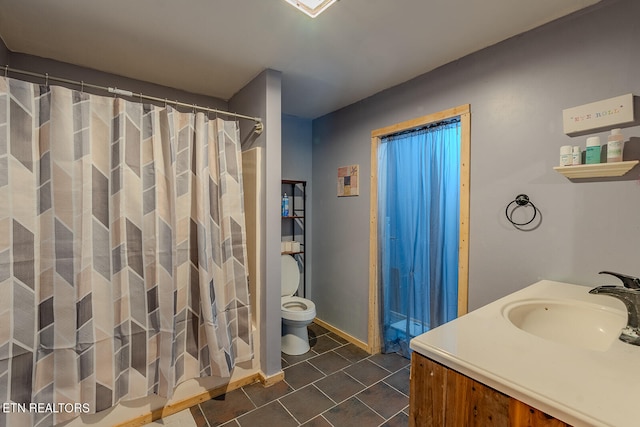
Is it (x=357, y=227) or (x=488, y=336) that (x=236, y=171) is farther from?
(x=488, y=336)

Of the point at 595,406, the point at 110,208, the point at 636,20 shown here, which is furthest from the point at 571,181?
the point at 110,208

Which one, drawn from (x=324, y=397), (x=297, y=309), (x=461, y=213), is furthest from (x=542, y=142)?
(x=297, y=309)

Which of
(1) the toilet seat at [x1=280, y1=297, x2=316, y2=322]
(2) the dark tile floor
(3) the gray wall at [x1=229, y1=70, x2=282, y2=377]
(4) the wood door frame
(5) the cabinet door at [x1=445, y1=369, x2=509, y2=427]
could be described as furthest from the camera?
(1) the toilet seat at [x1=280, y1=297, x2=316, y2=322]

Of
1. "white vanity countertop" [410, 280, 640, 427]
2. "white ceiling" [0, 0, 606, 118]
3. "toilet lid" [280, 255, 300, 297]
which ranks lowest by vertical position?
"toilet lid" [280, 255, 300, 297]

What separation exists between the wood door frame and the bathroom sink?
654mm

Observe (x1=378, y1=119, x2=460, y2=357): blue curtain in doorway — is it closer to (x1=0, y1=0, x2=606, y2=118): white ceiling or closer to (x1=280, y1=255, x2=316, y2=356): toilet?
(x1=0, y1=0, x2=606, y2=118): white ceiling

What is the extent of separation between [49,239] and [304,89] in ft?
6.51

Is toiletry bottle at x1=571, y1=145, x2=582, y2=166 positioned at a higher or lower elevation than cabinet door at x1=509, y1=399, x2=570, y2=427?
higher

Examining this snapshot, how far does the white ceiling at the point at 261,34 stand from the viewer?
144 cm

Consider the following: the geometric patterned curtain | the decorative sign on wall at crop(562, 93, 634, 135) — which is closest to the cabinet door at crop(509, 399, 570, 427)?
the decorative sign on wall at crop(562, 93, 634, 135)

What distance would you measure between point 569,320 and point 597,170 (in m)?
0.71

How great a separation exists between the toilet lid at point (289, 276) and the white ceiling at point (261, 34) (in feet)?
5.61

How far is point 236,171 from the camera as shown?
202 cm

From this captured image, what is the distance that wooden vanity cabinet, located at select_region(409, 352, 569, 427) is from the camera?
0.70 metres
